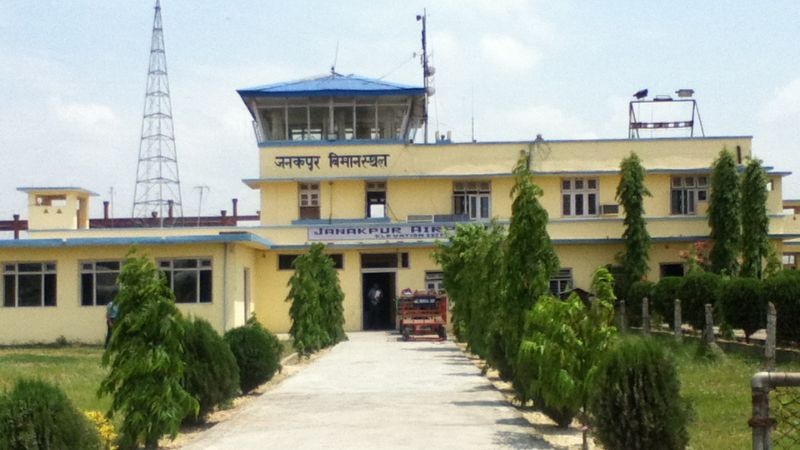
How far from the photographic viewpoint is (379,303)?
143ft

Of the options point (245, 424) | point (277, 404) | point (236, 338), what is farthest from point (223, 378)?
point (236, 338)

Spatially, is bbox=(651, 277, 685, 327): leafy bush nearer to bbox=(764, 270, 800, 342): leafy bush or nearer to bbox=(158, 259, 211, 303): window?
bbox=(764, 270, 800, 342): leafy bush

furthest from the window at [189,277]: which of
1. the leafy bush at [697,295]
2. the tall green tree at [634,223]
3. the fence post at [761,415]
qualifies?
the fence post at [761,415]

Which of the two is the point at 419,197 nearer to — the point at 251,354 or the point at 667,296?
the point at 667,296

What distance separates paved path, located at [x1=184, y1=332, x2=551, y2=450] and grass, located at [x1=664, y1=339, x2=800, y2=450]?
2.04m

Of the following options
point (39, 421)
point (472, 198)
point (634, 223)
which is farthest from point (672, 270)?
point (39, 421)

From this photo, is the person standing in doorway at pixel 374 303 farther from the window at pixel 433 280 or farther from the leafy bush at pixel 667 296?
the leafy bush at pixel 667 296

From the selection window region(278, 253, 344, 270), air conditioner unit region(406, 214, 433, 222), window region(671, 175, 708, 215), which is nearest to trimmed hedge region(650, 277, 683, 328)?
window region(671, 175, 708, 215)

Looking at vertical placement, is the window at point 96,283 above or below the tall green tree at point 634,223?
below

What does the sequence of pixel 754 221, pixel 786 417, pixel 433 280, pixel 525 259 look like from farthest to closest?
1. pixel 433 280
2. pixel 754 221
3. pixel 525 259
4. pixel 786 417

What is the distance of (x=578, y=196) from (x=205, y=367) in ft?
97.8

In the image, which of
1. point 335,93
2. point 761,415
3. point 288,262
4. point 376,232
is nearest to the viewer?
point 761,415

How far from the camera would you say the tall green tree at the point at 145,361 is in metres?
12.8

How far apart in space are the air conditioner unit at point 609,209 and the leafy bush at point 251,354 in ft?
82.9
